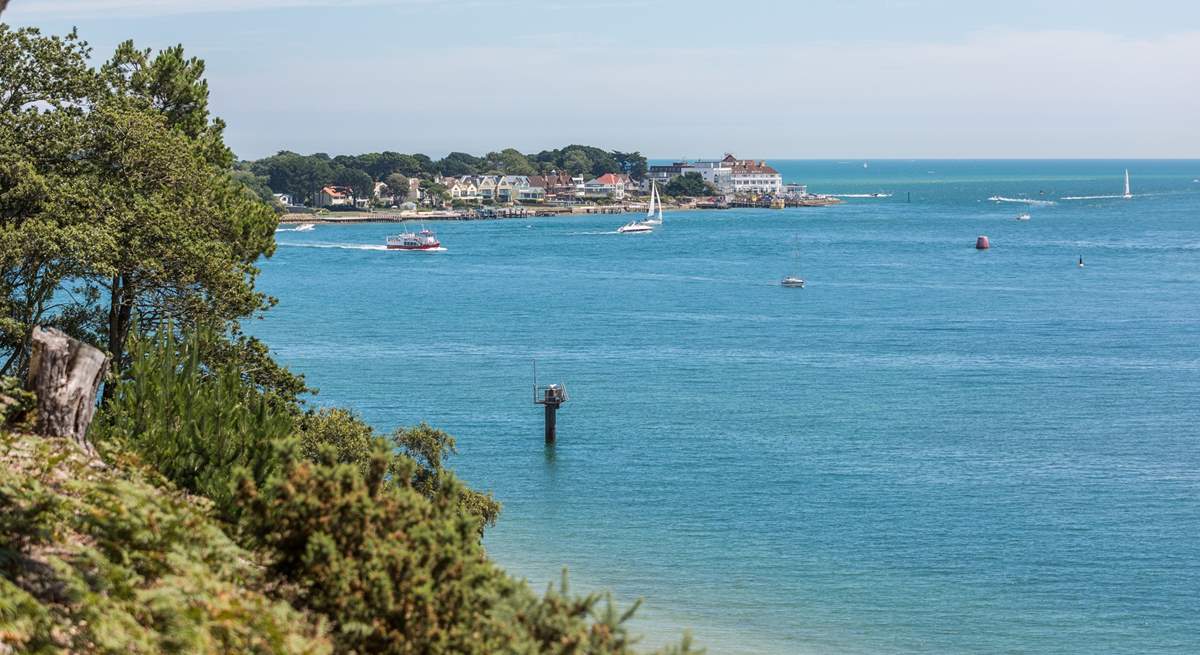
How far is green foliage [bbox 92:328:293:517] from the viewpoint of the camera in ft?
58.2

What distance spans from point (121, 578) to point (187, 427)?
6.53m

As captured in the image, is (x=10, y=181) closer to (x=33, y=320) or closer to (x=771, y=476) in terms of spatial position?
(x=33, y=320)

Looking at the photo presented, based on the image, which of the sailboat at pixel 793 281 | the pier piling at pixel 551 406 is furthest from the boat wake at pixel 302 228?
the pier piling at pixel 551 406

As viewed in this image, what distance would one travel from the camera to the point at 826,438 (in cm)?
4962

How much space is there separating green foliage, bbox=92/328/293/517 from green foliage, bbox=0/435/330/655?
118 inches

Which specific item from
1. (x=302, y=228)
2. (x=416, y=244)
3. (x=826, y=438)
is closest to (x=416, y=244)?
(x=416, y=244)

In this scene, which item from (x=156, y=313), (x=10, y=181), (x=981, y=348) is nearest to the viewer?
(x=10, y=181)

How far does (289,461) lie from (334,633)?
1.85 metres

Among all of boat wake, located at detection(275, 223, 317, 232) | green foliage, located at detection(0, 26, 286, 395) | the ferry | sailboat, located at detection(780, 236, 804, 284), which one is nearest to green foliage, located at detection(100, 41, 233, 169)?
green foliage, located at detection(0, 26, 286, 395)

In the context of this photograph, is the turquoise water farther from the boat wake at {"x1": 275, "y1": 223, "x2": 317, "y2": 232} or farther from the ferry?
the boat wake at {"x1": 275, "y1": 223, "x2": 317, "y2": 232}

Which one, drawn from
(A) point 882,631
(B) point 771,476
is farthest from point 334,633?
(B) point 771,476

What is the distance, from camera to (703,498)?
4147 cm

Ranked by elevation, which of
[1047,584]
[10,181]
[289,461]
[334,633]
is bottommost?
[1047,584]

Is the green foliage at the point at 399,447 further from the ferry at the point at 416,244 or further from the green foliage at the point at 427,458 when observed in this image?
the ferry at the point at 416,244
